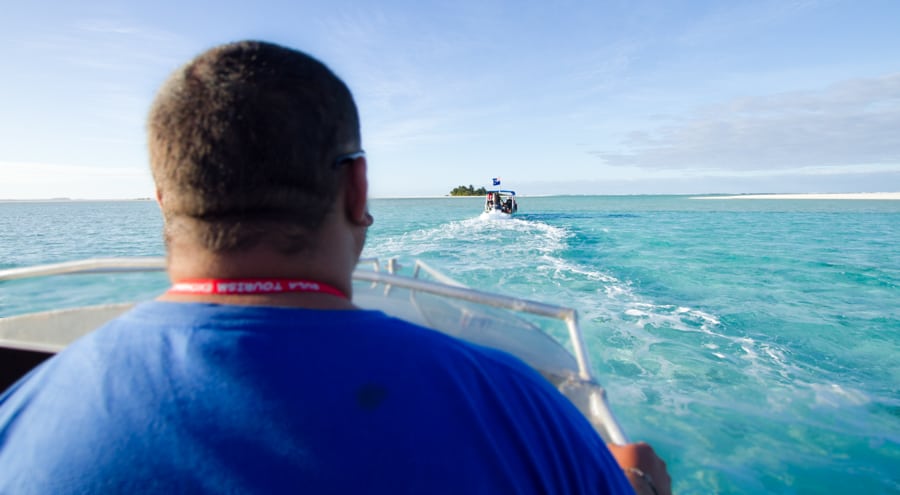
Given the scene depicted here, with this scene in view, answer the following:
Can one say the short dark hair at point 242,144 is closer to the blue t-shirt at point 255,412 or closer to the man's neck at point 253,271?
the man's neck at point 253,271

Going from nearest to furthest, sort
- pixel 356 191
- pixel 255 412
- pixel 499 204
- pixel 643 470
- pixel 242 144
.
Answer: pixel 255 412 → pixel 242 144 → pixel 356 191 → pixel 643 470 → pixel 499 204

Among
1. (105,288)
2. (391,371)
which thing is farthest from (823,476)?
(105,288)

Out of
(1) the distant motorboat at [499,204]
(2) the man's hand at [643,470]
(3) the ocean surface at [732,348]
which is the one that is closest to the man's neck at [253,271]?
(2) the man's hand at [643,470]

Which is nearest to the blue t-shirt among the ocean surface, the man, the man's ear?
the man

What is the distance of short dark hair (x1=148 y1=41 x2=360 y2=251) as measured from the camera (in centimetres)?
75

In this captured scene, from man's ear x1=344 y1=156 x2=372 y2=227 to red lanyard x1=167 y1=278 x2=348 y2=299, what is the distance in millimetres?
188

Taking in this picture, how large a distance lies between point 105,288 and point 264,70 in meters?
2.87

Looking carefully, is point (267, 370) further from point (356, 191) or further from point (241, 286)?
point (356, 191)

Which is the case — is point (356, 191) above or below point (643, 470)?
above

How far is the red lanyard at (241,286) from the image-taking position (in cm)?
75

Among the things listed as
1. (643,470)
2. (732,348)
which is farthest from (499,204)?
(643,470)

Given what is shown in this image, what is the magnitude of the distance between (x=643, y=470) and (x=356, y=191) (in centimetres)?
99

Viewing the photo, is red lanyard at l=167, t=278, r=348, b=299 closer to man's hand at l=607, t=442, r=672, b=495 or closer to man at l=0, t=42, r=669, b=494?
man at l=0, t=42, r=669, b=494

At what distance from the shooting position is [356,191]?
36.0 inches
